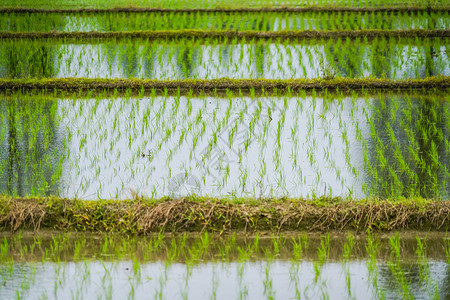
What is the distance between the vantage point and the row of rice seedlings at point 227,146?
404 cm

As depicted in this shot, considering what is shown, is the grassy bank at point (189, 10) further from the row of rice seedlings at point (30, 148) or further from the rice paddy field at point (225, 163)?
the row of rice seedlings at point (30, 148)

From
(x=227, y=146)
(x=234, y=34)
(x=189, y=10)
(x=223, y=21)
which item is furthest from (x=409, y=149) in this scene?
(x=189, y=10)

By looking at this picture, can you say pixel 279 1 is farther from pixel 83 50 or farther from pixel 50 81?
pixel 50 81

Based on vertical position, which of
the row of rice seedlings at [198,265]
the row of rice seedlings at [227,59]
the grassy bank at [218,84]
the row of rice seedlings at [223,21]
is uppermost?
the row of rice seedlings at [223,21]

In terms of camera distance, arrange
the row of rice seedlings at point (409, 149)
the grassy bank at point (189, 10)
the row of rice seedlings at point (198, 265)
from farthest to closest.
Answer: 1. the grassy bank at point (189, 10)
2. the row of rice seedlings at point (409, 149)
3. the row of rice seedlings at point (198, 265)

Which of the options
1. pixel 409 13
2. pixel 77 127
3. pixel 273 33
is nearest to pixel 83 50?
pixel 273 33

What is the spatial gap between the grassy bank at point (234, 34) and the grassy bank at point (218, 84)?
220 centimetres

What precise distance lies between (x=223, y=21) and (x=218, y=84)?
3355 millimetres

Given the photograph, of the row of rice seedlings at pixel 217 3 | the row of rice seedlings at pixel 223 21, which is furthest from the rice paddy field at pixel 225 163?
the row of rice seedlings at pixel 217 3

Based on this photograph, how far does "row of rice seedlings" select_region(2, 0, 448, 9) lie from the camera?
10094 mm

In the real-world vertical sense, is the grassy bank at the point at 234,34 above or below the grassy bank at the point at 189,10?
below

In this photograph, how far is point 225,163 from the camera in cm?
443

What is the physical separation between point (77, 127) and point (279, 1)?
6219 millimetres

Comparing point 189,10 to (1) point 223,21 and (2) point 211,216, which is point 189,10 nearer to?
(1) point 223,21
